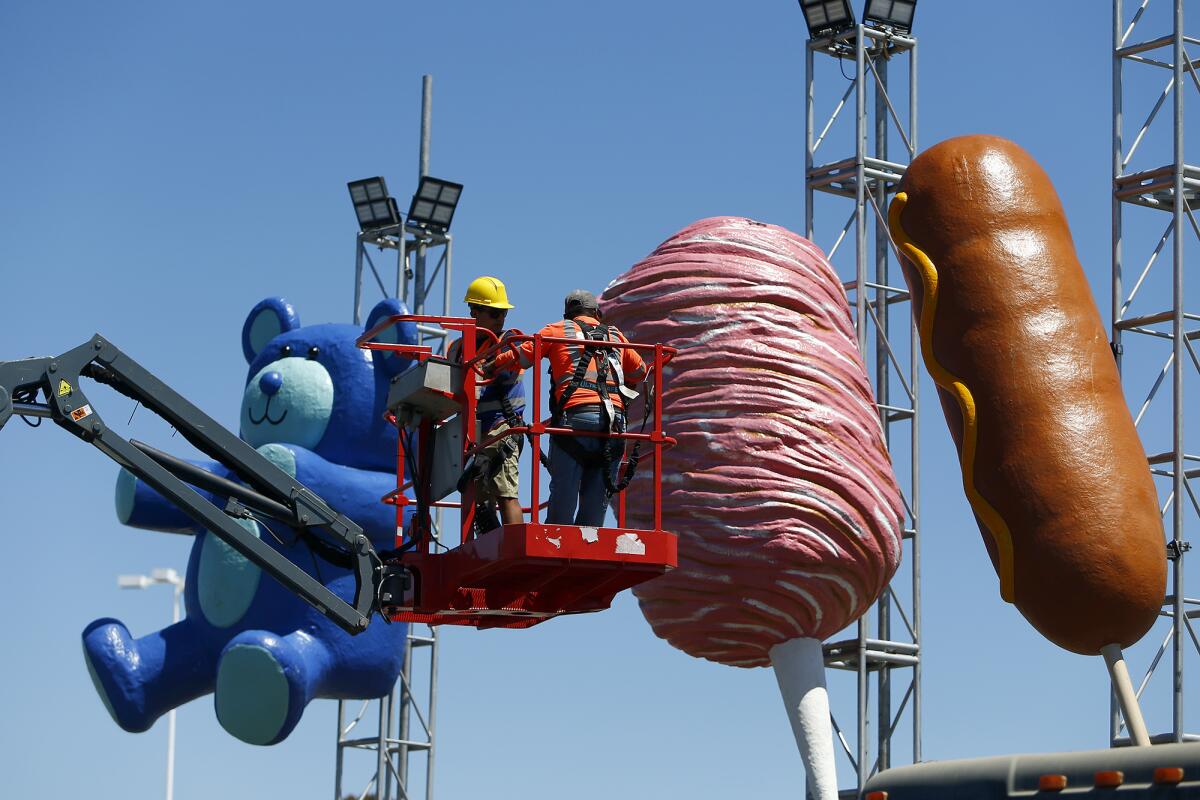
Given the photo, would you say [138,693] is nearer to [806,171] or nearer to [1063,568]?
[806,171]

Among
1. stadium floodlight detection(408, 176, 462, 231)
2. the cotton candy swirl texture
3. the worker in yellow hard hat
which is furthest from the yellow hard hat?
stadium floodlight detection(408, 176, 462, 231)

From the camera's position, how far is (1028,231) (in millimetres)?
15023

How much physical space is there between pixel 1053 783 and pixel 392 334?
11464 mm

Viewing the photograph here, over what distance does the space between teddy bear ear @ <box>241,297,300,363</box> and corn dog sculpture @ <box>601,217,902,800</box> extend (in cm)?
551

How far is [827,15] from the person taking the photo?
18312 mm

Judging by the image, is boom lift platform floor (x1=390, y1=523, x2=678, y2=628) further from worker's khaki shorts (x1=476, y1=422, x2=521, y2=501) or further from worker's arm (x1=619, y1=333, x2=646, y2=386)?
worker's arm (x1=619, y1=333, x2=646, y2=386)

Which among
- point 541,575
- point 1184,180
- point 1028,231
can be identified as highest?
point 1184,180

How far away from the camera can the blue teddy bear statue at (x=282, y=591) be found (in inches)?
716

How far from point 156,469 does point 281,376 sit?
745 centimetres

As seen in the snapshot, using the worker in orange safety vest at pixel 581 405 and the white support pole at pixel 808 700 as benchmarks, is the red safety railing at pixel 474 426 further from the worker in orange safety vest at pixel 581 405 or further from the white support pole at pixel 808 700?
the white support pole at pixel 808 700

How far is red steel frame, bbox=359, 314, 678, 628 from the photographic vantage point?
1080 centimetres

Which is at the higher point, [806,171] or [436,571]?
[806,171]

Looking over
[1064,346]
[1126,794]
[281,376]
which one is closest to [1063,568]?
[1064,346]

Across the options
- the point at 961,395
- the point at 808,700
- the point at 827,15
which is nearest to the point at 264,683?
the point at 808,700
